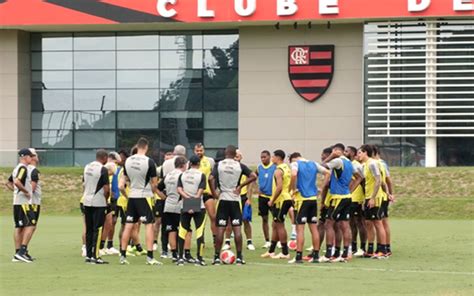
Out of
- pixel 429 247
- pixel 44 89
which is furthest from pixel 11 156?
pixel 429 247

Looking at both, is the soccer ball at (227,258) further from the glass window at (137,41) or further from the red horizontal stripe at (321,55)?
the glass window at (137,41)

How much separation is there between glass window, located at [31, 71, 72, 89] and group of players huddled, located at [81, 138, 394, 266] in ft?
96.1

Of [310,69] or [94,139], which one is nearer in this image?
[310,69]

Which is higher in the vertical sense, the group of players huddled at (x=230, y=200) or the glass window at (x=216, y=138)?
the glass window at (x=216, y=138)

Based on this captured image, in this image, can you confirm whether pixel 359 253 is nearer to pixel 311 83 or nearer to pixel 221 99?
pixel 311 83

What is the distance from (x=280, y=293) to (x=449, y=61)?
32096 millimetres

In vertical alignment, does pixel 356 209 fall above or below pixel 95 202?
below

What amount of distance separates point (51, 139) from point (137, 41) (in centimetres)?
628

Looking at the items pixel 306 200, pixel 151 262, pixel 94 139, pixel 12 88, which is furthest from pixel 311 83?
pixel 151 262

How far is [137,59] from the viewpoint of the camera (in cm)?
4800

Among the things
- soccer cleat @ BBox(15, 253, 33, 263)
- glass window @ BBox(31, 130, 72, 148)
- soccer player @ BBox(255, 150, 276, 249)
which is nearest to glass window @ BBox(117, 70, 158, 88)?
glass window @ BBox(31, 130, 72, 148)

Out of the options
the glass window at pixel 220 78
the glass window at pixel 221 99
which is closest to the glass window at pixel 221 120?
the glass window at pixel 221 99

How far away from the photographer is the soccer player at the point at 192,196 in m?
17.9

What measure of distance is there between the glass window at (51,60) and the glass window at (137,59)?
8.41ft
